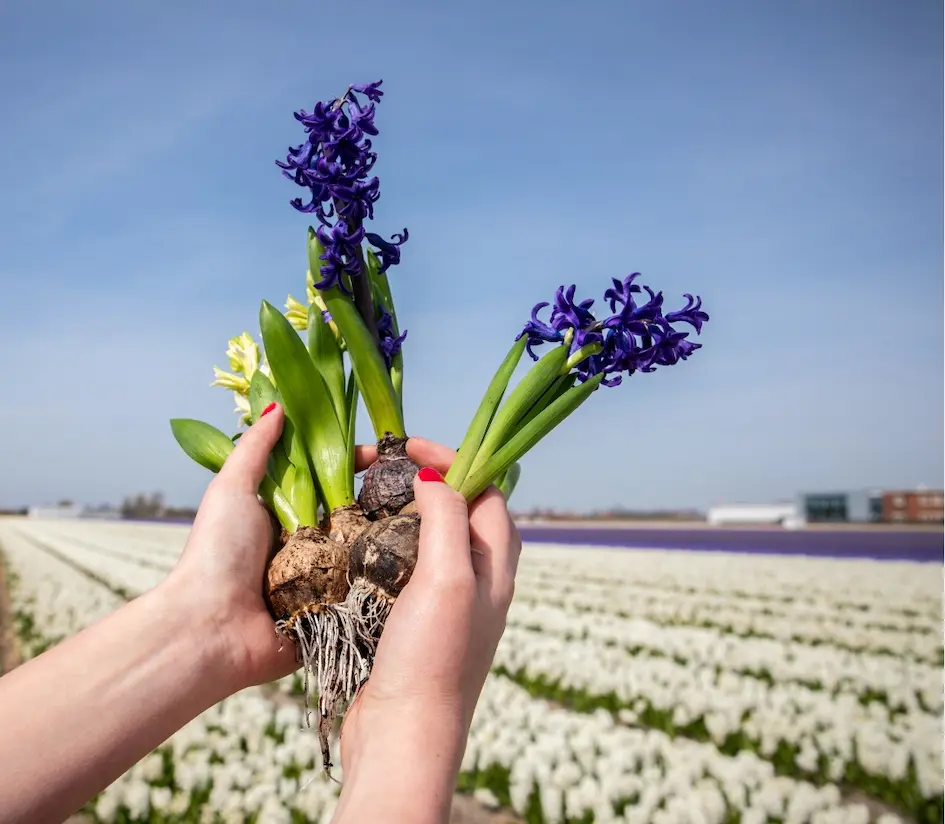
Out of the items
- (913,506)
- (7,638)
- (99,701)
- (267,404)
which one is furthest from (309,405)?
(913,506)

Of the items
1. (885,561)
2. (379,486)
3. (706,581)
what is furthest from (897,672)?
(885,561)

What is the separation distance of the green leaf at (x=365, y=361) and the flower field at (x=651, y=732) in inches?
40.6

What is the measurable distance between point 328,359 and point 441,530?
896mm

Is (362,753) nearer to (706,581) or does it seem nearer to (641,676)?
(641,676)

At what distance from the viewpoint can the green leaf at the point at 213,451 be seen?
7.80 ft

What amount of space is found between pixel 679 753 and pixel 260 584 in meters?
3.81

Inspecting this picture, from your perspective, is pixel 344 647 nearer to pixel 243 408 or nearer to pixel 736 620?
pixel 243 408

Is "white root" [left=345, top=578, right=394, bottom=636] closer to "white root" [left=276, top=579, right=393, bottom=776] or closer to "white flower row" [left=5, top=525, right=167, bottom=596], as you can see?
"white root" [left=276, top=579, right=393, bottom=776]

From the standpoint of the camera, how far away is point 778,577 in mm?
15383

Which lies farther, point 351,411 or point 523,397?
point 351,411

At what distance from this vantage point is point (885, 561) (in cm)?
2059

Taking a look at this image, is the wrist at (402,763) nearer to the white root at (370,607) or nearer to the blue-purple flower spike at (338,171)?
the white root at (370,607)

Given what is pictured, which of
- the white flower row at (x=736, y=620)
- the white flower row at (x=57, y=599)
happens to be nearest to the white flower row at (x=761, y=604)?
Result: the white flower row at (x=736, y=620)

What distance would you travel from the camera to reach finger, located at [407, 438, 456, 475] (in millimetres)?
2438
